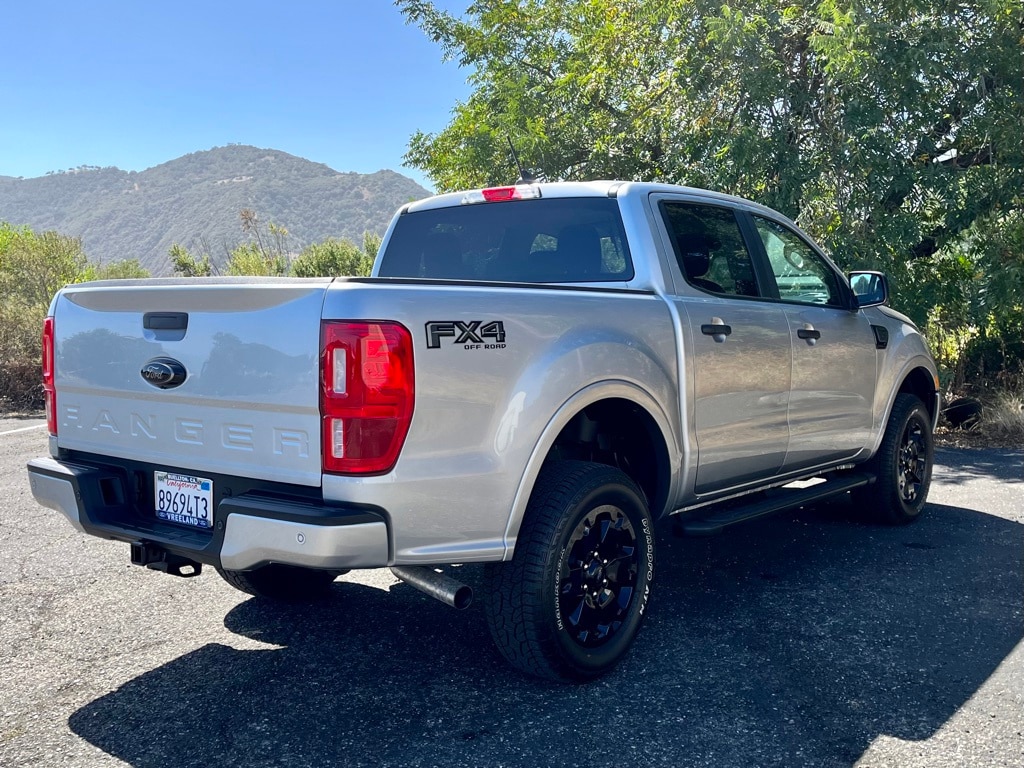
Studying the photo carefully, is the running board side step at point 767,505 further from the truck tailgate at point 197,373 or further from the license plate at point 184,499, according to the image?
the license plate at point 184,499

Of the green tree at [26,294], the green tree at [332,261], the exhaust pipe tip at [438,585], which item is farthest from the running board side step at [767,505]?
the green tree at [332,261]

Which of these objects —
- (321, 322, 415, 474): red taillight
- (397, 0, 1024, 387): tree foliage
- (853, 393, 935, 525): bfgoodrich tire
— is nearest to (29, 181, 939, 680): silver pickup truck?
(321, 322, 415, 474): red taillight

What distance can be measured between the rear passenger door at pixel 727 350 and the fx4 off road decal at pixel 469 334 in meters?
1.12

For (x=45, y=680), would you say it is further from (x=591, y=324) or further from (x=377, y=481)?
(x=591, y=324)

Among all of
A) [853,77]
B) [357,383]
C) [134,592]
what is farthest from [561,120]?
[357,383]

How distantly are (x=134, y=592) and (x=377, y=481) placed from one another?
2.42 m

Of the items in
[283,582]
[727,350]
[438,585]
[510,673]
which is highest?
[727,350]

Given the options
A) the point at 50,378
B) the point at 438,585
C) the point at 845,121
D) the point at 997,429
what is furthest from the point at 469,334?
the point at 997,429

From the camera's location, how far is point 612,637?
11.7 feet

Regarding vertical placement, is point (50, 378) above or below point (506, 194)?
below

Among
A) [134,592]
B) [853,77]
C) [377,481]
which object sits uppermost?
[853,77]

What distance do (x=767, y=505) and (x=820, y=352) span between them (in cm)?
95

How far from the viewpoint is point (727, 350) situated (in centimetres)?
419

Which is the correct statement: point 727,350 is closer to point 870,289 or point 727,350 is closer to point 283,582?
point 870,289
